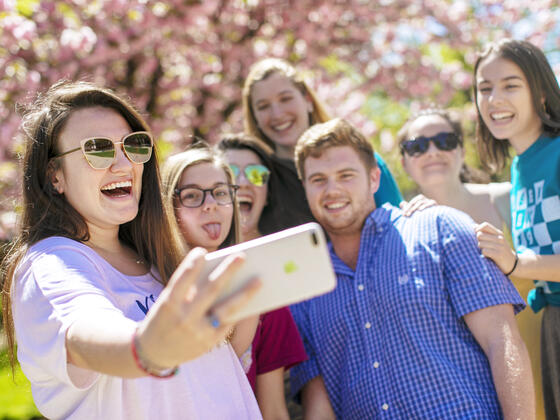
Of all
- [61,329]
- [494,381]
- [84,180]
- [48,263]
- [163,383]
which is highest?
[84,180]

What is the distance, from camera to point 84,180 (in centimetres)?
175

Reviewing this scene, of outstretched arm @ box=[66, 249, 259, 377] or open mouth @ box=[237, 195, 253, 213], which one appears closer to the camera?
outstretched arm @ box=[66, 249, 259, 377]

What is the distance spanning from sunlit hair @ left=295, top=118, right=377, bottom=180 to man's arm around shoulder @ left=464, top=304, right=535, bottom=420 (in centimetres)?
103

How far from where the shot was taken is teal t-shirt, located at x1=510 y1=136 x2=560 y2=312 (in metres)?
2.79

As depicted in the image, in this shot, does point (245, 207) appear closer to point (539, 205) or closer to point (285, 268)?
point (539, 205)

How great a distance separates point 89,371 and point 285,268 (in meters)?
0.67

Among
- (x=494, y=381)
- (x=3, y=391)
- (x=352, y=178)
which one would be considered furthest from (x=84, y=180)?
(x=3, y=391)

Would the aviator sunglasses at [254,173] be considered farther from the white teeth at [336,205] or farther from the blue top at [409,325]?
the blue top at [409,325]

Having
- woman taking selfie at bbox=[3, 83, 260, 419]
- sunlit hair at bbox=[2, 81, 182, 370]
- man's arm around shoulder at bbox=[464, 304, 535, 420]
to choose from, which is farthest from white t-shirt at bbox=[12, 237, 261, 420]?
man's arm around shoulder at bbox=[464, 304, 535, 420]

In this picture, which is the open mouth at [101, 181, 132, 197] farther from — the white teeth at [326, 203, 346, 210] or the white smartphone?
the white teeth at [326, 203, 346, 210]

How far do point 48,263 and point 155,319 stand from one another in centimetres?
58

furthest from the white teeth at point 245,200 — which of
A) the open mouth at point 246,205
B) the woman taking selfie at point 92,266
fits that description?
the woman taking selfie at point 92,266

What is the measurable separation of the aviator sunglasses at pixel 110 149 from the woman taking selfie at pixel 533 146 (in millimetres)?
1986

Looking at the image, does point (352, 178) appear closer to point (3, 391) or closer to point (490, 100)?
point (490, 100)
